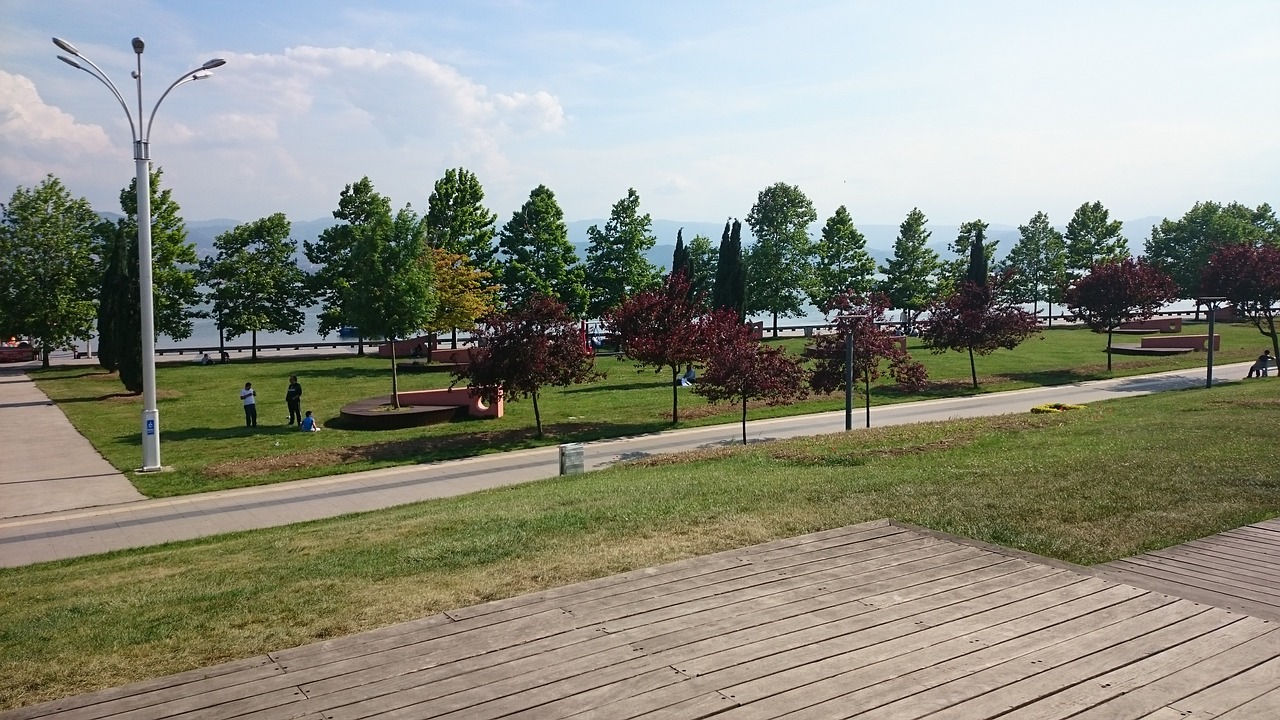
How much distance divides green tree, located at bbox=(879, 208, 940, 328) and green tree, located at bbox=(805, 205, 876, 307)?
157 cm

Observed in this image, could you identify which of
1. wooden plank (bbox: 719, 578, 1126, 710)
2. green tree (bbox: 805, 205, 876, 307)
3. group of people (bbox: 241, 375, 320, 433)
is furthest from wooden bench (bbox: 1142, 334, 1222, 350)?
wooden plank (bbox: 719, 578, 1126, 710)

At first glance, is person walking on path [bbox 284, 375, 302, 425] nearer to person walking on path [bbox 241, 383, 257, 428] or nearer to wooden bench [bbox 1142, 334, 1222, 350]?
person walking on path [bbox 241, 383, 257, 428]

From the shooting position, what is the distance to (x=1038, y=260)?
248ft

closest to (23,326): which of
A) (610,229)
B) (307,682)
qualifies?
(610,229)

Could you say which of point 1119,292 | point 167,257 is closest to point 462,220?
point 167,257

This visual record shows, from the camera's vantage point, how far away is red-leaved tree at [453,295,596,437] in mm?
25750

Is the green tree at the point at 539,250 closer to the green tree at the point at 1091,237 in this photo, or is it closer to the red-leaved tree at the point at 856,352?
the red-leaved tree at the point at 856,352

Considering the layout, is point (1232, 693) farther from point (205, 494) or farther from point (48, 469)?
point (48, 469)

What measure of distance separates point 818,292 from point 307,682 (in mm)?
59344

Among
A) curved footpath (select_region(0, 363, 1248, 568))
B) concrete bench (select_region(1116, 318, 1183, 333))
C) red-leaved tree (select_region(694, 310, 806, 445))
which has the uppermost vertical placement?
concrete bench (select_region(1116, 318, 1183, 333))

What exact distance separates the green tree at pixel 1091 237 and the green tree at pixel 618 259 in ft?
125

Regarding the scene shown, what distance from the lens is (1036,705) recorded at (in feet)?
16.2

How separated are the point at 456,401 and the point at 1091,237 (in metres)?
62.1

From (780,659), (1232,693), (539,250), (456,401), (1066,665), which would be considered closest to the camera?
(1232,693)
